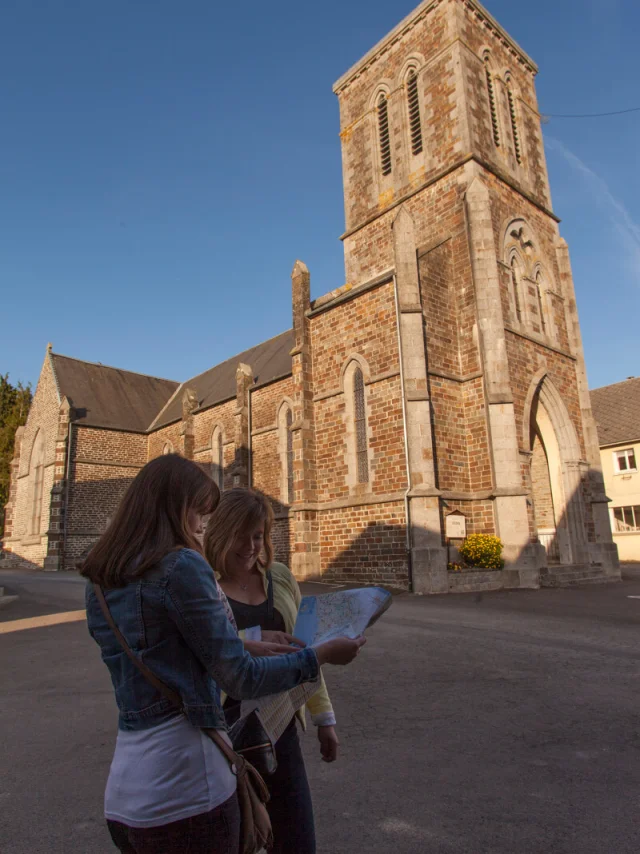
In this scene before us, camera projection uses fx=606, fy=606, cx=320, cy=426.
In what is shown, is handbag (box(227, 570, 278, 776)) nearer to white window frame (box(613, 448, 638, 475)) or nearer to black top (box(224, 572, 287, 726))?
black top (box(224, 572, 287, 726))

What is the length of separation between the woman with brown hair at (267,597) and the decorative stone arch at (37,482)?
97.7 ft

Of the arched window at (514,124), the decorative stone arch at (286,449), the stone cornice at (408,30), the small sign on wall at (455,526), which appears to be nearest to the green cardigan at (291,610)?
the small sign on wall at (455,526)

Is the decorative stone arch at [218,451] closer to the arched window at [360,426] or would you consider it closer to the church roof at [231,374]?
the church roof at [231,374]

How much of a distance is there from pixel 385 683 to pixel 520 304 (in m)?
14.3

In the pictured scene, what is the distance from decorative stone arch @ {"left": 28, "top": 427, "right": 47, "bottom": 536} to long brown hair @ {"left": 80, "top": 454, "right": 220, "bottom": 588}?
30410 millimetres

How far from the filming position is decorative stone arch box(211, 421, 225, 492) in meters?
25.3

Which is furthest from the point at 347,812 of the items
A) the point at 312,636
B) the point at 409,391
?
the point at 409,391

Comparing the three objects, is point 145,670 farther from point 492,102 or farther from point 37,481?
point 37,481

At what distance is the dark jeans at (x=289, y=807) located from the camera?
2182 millimetres

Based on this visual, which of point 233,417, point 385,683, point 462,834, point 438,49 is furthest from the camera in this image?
point 233,417

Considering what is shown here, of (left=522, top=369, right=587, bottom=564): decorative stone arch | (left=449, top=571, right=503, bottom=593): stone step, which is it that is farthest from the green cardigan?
(left=522, top=369, right=587, bottom=564): decorative stone arch

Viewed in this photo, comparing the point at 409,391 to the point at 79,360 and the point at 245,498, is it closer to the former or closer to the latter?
the point at 245,498

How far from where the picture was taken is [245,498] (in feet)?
8.57

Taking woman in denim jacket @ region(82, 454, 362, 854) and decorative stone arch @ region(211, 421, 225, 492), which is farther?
decorative stone arch @ region(211, 421, 225, 492)
